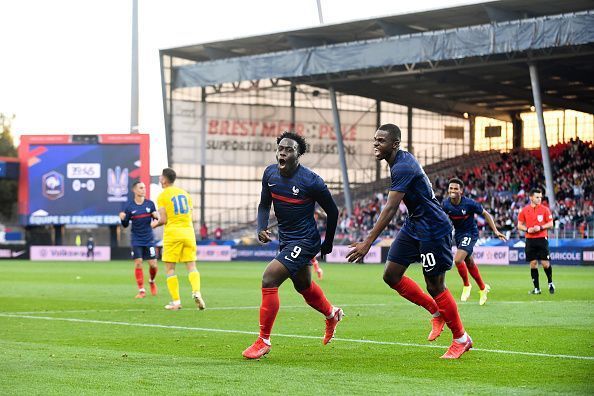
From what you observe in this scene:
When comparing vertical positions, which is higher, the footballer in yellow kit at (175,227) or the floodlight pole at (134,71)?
the floodlight pole at (134,71)

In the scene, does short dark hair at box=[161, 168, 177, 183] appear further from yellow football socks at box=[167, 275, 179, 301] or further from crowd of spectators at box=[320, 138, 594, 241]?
crowd of spectators at box=[320, 138, 594, 241]

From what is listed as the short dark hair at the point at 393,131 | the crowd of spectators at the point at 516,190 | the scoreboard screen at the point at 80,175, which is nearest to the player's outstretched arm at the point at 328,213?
the short dark hair at the point at 393,131

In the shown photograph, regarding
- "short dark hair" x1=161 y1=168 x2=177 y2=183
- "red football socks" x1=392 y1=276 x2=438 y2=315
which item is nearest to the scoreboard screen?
"short dark hair" x1=161 y1=168 x2=177 y2=183

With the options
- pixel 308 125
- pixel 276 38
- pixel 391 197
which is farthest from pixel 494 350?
pixel 308 125

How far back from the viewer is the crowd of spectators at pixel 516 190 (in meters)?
51.7

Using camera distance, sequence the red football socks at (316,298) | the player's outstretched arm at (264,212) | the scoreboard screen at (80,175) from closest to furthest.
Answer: the player's outstretched arm at (264,212), the red football socks at (316,298), the scoreboard screen at (80,175)

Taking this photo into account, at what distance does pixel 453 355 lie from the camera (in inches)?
442

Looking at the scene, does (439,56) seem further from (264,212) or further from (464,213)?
(264,212)

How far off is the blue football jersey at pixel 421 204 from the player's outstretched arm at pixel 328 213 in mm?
820

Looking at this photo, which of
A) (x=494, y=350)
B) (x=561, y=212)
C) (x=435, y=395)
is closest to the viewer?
(x=435, y=395)

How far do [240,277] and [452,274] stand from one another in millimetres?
6491

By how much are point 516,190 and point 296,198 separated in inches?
1868

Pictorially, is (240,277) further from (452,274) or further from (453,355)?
(453,355)

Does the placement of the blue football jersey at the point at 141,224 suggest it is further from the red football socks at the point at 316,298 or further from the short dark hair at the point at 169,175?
the red football socks at the point at 316,298
